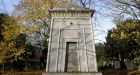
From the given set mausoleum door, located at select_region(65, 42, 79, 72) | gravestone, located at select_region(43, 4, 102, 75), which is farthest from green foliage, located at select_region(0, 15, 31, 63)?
mausoleum door, located at select_region(65, 42, 79, 72)

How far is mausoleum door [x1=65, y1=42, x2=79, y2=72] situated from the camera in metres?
15.5

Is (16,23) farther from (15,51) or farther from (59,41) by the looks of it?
(59,41)

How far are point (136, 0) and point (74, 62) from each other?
6.33 meters

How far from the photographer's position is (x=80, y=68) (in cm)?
1542

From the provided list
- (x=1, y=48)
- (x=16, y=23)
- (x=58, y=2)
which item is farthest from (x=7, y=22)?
(x=58, y=2)

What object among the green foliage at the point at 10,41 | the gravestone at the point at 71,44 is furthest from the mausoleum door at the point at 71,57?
the green foliage at the point at 10,41

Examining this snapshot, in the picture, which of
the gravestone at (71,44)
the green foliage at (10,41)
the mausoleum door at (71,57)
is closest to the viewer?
the gravestone at (71,44)

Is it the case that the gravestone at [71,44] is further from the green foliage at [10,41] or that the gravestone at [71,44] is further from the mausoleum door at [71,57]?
the green foliage at [10,41]

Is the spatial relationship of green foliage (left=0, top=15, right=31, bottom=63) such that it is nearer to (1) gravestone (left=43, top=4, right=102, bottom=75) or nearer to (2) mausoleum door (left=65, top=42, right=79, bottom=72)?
(1) gravestone (left=43, top=4, right=102, bottom=75)

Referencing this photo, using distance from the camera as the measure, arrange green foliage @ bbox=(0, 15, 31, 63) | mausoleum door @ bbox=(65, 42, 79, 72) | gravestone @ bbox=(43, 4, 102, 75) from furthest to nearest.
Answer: green foliage @ bbox=(0, 15, 31, 63), mausoleum door @ bbox=(65, 42, 79, 72), gravestone @ bbox=(43, 4, 102, 75)

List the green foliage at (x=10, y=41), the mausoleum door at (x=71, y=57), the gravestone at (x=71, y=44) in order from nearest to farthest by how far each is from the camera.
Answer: the gravestone at (x=71, y=44)
the mausoleum door at (x=71, y=57)
the green foliage at (x=10, y=41)

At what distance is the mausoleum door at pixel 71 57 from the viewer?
50.9 feet

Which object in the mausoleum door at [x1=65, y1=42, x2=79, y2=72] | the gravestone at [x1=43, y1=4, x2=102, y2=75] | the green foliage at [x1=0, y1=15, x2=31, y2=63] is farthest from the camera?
the green foliage at [x1=0, y1=15, x2=31, y2=63]

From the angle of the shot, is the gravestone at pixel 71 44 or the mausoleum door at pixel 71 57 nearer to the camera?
the gravestone at pixel 71 44
